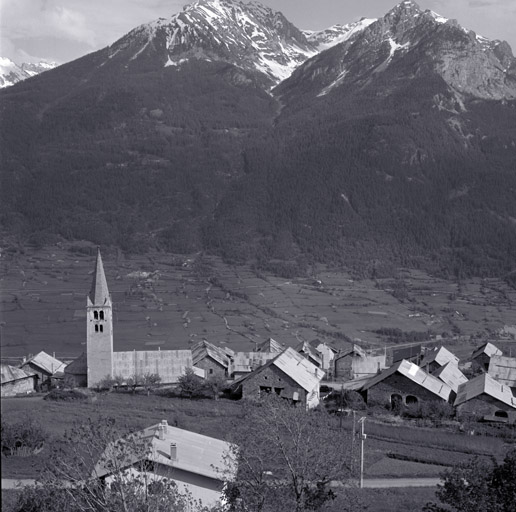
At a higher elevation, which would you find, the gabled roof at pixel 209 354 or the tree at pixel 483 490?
the tree at pixel 483 490

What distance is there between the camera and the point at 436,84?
627 ft

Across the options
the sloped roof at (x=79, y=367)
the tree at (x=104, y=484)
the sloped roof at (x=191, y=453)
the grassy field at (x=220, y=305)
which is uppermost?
the tree at (x=104, y=484)

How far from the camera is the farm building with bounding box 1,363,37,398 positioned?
48344mm

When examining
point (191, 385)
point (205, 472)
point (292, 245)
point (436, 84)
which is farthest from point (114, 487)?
point (436, 84)

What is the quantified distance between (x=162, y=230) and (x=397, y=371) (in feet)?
337

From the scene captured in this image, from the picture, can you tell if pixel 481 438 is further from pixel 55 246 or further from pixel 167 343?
pixel 55 246

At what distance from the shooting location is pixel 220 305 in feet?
308

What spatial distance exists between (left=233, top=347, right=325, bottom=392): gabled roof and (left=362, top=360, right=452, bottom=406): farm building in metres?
3.06

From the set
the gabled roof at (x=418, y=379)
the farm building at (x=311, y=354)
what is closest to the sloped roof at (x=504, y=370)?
the gabled roof at (x=418, y=379)

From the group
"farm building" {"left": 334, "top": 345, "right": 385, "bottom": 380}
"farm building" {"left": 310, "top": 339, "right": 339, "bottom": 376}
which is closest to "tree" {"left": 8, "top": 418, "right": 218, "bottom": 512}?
"farm building" {"left": 334, "top": 345, "right": 385, "bottom": 380}

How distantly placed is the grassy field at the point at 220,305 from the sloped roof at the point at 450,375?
67.5 feet

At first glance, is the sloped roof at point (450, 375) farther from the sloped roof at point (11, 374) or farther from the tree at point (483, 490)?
the tree at point (483, 490)

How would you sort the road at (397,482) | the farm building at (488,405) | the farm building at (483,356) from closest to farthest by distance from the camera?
1. the road at (397,482)
2. the farm building at (488,405)
3. the farm building at (483,356)

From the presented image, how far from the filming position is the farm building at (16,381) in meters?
48.3
